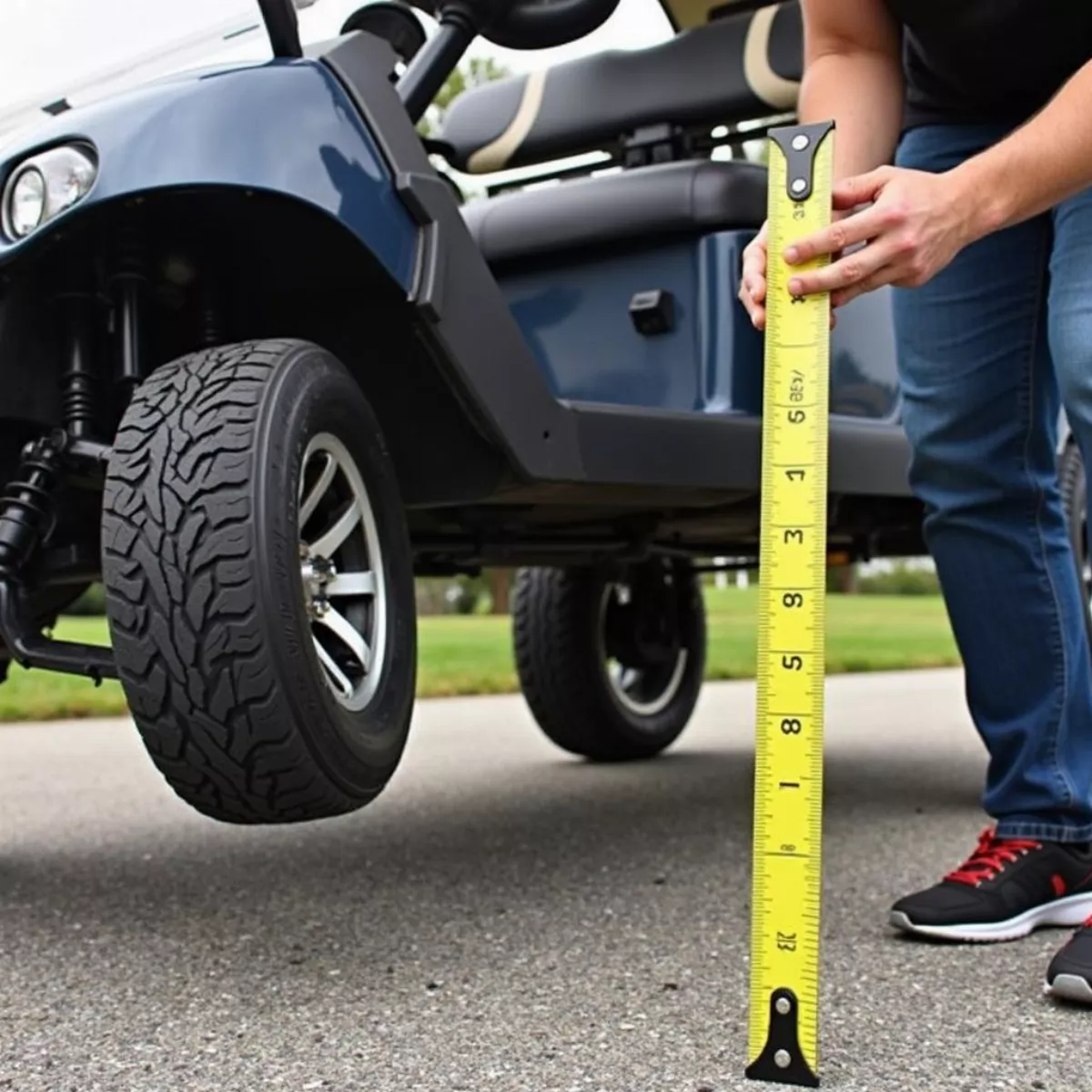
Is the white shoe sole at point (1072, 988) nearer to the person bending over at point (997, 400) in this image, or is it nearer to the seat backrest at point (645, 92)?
the person bending over at point (997, 400)

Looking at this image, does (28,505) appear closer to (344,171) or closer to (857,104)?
(344,171)

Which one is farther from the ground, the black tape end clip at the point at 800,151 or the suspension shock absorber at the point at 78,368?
the black tape end clip at the point at 800,151

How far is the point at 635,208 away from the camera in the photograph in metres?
2.67

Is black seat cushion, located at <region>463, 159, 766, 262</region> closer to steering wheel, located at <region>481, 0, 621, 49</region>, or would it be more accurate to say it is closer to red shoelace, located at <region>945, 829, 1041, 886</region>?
steering wheel, located at <region>481, 0, 621, 49</region>

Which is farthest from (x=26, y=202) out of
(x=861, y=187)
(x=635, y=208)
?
(x=635, y=208)

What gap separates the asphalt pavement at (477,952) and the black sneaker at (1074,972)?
0.07 feet

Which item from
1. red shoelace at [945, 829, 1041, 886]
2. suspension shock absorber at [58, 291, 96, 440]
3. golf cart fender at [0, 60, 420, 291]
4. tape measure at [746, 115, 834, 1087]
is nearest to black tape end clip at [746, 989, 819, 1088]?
tape measure at [746, 115, 834, 1087]

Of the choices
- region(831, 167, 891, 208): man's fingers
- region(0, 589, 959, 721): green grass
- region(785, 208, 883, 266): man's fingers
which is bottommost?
region(0, 589, 959, 721): green grass

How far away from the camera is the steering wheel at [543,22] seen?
2.35 m

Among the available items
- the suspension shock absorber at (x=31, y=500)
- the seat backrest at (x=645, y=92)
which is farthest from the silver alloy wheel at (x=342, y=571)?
the seat backrest at (x=645, y=92)

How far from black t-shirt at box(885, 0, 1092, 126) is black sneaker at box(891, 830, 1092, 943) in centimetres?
101

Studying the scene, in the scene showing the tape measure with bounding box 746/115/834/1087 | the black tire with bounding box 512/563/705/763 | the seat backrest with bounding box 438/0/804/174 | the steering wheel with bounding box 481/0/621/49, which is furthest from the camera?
the black tire with bounding box 512/563/705/763

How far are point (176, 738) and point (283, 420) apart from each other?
14.9 inches

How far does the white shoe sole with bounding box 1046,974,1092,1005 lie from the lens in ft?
5.37
